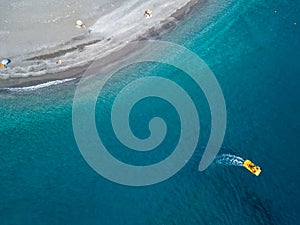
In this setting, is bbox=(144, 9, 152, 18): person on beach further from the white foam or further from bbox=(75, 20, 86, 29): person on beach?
the white foam

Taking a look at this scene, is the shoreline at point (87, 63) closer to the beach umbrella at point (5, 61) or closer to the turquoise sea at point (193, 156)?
the turquoise sea at point (193, 156)

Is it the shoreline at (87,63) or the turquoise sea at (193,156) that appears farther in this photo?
the shoreline at (87,63)

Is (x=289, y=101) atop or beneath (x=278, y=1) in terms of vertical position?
beneath

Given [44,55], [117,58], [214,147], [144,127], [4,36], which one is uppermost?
[4,36]

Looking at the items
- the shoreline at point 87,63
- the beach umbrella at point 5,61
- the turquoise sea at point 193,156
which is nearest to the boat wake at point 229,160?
the turquoise sea at point 193,156

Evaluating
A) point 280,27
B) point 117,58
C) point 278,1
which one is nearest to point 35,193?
point 117,58

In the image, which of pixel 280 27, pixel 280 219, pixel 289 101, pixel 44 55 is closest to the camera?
pixel 280 219

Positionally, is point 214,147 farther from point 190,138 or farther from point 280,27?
point 280,27
